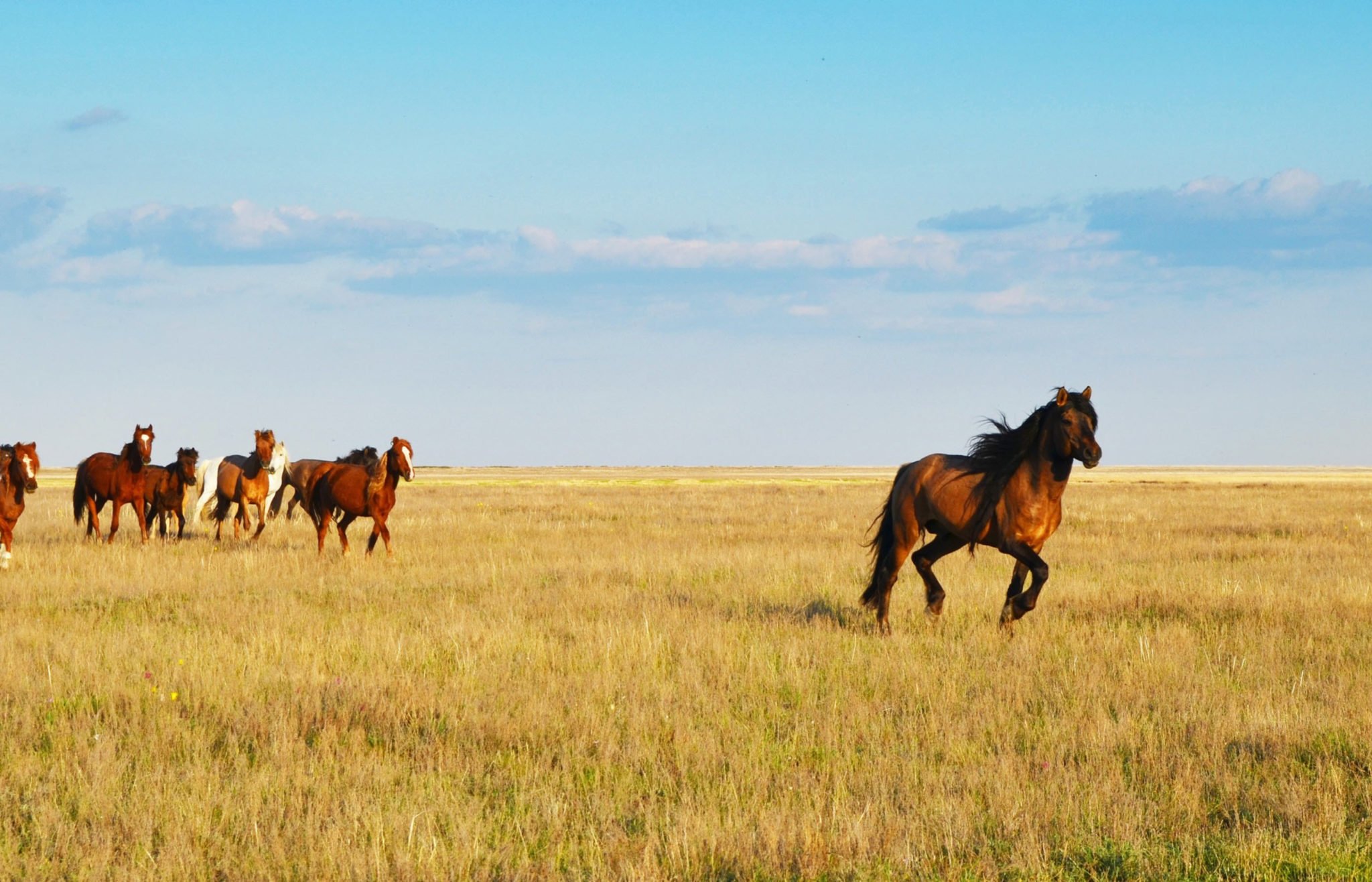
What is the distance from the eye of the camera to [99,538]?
67.1 ft

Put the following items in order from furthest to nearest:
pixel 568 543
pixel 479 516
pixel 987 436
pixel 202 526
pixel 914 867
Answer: pixel 479 516 < pixel 202 526 < pixel 568 543 < pixel 987 436 < pixel 914 867

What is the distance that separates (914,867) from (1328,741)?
129 inches

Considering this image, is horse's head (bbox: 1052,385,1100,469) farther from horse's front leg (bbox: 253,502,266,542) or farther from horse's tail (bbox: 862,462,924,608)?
horse's front leg (bbox: 253,502,266,542)

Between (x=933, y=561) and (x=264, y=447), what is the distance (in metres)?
13.3

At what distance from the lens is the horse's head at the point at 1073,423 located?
1002 centimetres

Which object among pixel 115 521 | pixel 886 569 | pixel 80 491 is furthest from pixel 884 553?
pixel 80 491

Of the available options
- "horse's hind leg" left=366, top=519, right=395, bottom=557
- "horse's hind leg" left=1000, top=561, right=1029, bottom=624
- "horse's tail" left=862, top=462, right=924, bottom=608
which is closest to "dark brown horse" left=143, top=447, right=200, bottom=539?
"horse's hind leg" left=366, top=519, right=395, bottom=557

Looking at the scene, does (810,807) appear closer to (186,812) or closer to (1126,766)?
(1126,766)

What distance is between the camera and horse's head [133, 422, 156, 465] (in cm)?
1945

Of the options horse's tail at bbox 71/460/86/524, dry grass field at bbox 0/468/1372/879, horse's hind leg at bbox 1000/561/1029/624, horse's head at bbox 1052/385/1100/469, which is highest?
horse's head at bbox 1052/385/1100/469

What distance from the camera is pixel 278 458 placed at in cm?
2102

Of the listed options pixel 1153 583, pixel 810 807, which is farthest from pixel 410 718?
pixel 1153 583

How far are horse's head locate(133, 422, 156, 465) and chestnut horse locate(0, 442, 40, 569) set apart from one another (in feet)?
11.5

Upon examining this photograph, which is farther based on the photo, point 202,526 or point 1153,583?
point 202,526
